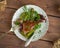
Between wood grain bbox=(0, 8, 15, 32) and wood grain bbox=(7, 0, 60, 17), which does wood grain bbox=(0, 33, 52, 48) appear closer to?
wood grain bbox=(0, 8, 15, 32)

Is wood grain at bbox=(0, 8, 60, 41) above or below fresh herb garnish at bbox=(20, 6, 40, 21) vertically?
below

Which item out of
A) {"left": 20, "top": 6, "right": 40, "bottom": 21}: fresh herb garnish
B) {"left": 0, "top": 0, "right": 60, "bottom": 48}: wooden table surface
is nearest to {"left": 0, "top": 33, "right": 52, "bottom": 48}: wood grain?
{"left": 0, "top": 0, "right": 60, "bottom": 48}: wooden table surface

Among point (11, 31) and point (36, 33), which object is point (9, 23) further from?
point (36, 33)

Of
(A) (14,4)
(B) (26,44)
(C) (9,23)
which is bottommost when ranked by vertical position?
(B) (26,44)

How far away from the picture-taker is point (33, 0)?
164 centimetres

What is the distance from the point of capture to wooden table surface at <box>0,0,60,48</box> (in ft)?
5.24

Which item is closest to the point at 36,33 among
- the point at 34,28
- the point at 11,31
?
the point at 34,28

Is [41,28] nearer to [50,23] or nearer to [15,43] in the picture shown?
[50,23]

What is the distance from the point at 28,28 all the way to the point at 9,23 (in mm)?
125

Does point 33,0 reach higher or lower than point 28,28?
higher

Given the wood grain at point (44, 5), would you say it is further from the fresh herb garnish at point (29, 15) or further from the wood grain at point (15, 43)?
the wood grain at point (15, 43)

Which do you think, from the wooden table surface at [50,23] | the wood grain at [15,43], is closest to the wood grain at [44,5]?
the wooden table surface at [50,23]

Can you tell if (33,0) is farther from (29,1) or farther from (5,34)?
(5,34)

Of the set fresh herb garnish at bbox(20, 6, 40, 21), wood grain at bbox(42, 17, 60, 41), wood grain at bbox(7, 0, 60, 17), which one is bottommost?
wood grain at bbox(42, 17, 60, 41)
